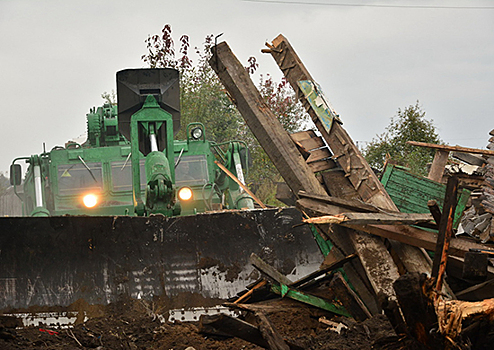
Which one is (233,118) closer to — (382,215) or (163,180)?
(163,180)

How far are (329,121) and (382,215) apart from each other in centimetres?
115

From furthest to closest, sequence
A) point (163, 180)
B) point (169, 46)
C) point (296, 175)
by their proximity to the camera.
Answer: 1. point (169, 46)
2. point (163, 180)
3. point (296, 175)

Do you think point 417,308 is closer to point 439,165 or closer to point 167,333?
point 167,333

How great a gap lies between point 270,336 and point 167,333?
1391 millimetres

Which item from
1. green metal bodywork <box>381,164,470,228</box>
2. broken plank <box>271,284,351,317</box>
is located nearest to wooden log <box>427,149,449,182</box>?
green metal bodywork <box>381,164,470,228</box>

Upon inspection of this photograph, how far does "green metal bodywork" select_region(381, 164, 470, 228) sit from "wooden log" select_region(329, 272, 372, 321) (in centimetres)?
86

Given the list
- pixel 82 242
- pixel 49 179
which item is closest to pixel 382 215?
pixel 82 242

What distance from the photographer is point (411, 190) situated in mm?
4234

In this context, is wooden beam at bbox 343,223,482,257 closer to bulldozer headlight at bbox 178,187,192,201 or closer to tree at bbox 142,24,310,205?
bulldozer headlight at bbox 178,187,192,201

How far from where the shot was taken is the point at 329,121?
4246mm

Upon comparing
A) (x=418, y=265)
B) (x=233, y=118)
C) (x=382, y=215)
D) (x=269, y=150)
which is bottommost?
(x=418, y=265)

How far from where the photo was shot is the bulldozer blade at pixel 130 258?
468 cm

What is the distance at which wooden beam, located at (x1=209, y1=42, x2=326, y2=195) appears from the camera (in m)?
4.08

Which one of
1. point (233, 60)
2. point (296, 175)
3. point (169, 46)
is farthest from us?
point (169, 46)
